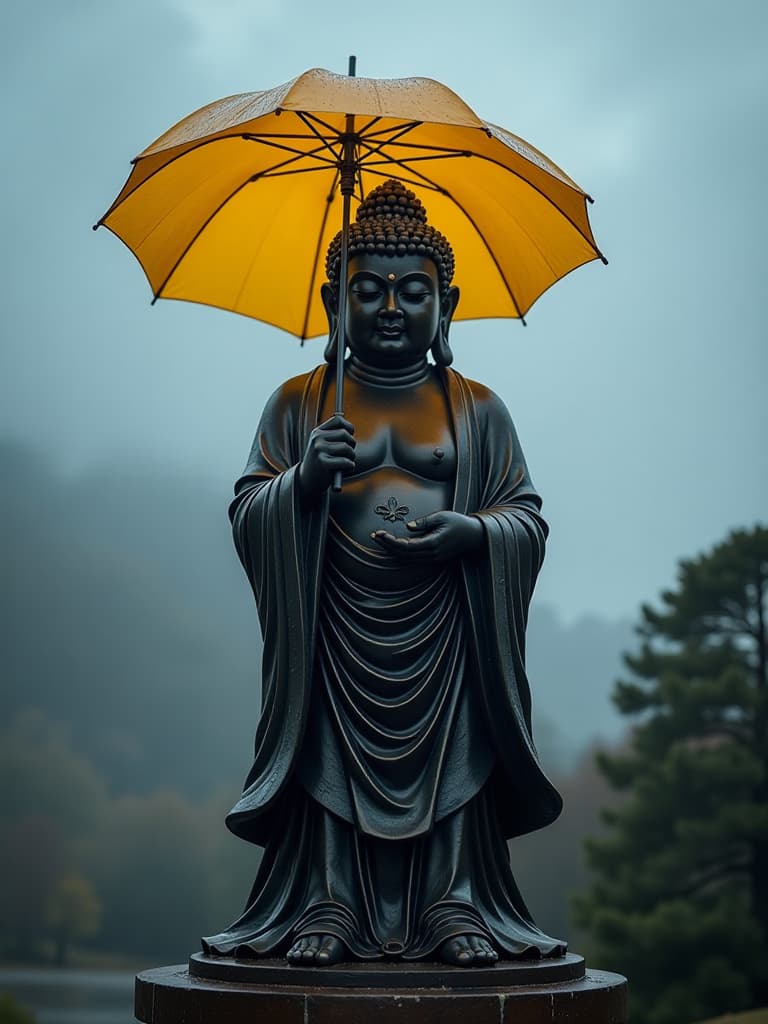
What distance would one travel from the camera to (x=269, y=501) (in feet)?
17.6

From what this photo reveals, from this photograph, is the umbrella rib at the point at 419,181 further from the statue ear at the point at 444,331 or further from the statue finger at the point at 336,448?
the statue finger at the point at 336,448

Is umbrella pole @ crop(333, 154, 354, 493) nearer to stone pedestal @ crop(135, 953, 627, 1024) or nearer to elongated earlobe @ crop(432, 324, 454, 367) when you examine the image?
elongated earlobe @ crop(432, 324, 454, 367)

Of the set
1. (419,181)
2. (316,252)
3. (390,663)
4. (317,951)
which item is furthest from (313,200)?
(317,951)

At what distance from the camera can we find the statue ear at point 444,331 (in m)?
5.76

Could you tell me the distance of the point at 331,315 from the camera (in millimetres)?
5812

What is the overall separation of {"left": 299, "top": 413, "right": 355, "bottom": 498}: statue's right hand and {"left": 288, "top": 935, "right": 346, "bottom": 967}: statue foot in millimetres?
1605

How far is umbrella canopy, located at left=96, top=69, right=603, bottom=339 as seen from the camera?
5.33 m

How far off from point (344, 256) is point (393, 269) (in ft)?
0.89

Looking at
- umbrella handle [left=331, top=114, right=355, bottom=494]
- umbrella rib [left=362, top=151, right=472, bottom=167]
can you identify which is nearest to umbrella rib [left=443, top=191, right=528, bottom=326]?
umbrella rib [left=362, top=151, right=472, bottom=167]

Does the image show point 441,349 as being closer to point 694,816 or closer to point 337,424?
point 337,424

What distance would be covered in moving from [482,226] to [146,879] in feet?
75.2

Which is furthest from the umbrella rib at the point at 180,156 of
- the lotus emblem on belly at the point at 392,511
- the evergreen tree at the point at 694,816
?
the evergreen tree at the point at 694,816

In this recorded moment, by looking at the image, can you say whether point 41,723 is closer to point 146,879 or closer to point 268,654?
point 146,879

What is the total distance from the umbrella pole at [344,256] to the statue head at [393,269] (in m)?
0.08
